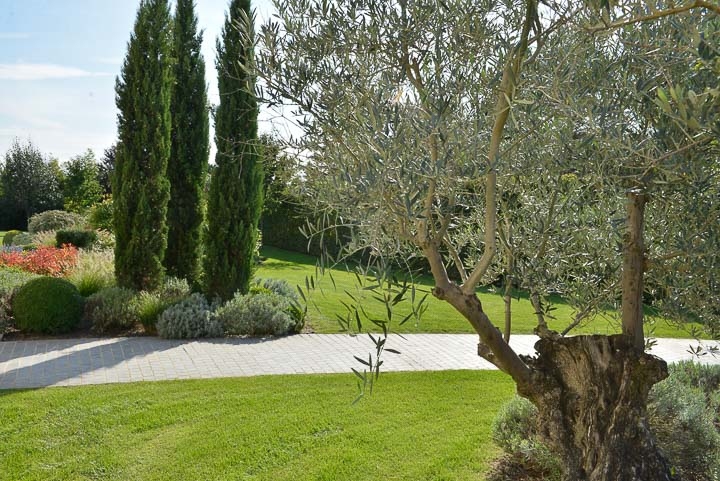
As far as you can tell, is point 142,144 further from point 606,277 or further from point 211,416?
point 606,277

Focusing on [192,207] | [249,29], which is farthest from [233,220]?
[249,29]

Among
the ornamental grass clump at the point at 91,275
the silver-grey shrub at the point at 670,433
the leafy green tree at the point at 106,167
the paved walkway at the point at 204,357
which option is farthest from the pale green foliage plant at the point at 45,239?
the silver-grey shrub at the point at 670,433

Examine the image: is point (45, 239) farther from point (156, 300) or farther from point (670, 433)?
point (670, 433)

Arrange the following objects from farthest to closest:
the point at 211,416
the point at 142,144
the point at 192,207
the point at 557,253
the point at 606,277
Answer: the point at 192,207 < the point at 142,144 < the point at 211,416 < the point at 606,277 < the point at 557,253

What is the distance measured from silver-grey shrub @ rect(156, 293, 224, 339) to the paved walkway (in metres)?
0.22

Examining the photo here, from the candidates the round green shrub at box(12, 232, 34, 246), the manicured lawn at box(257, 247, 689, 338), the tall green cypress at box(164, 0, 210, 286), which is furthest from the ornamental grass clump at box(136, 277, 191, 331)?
the round green shrub at box(12, 232, 34, 246)

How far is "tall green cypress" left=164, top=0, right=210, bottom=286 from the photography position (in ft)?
37.6

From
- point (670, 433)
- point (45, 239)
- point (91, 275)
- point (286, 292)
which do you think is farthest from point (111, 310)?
point (45, 239)

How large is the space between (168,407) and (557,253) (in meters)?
4.34

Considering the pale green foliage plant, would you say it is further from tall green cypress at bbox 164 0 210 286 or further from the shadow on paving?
the shadow on paving

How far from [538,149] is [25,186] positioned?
116 ft

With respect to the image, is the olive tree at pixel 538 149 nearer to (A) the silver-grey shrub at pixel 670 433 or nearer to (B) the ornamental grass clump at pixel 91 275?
(A) the silver-grey shrub at pixel 670 433

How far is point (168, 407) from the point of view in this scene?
563 centimetres

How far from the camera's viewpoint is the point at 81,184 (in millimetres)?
29125
